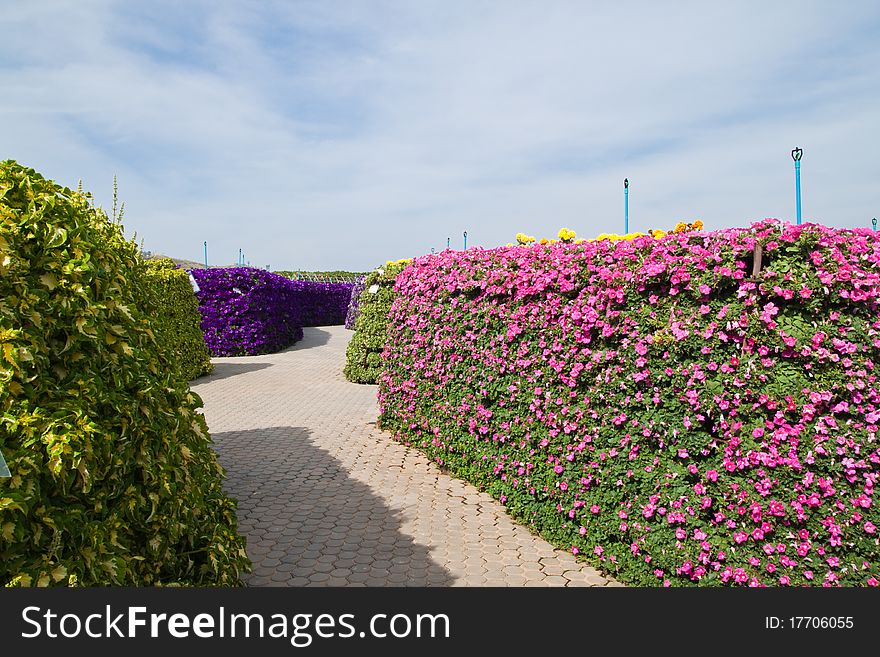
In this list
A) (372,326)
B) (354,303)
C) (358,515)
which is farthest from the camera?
(354,303)

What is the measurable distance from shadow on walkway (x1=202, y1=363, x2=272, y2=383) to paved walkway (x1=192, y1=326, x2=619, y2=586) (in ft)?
12.5

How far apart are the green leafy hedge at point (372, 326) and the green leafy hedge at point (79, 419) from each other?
26.8 feet

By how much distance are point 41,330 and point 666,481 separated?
3212 mm

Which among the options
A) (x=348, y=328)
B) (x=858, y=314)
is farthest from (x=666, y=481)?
(x=348, y=328)

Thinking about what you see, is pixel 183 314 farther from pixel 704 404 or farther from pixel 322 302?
pixel 322 302

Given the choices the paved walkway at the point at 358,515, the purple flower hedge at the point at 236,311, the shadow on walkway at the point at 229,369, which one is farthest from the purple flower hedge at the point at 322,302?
the paved walkway at the point at 358,515

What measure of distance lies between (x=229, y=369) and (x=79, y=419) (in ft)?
40.9

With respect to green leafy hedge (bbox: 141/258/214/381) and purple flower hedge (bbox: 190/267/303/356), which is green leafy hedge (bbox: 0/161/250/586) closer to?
green leafy hedge (bbox: 141/258/214/381)

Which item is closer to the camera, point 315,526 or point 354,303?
point 315,526

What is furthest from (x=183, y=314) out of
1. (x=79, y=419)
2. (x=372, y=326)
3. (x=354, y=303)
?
(x=79, y=419)

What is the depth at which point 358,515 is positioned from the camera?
5.12 m

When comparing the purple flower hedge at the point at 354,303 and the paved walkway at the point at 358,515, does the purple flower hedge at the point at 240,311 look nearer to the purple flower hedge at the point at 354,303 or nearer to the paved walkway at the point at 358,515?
the purple flower hedge at the point at 354,303

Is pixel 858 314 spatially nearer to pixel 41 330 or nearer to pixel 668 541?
pixel 668 541

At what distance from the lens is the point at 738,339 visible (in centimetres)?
339
